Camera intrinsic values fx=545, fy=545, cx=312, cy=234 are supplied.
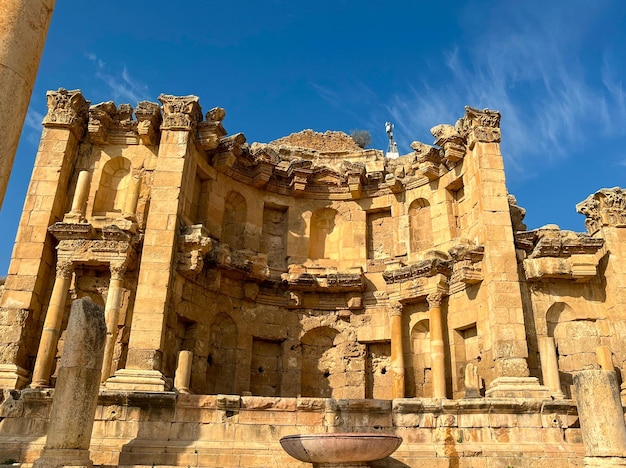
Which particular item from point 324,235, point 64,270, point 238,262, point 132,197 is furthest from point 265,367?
point 64,270

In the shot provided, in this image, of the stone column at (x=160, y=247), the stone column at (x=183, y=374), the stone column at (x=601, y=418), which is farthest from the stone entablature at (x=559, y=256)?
the stone column at (x=160, y=247)

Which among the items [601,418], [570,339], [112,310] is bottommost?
[601,418]

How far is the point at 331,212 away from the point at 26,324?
10614 mm

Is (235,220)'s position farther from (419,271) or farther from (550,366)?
(550,366)

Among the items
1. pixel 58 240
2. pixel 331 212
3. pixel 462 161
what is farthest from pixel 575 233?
pixel 58 240

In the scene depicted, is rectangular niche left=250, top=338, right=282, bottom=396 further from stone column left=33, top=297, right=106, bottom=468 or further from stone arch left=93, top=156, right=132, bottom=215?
stone column left=33, top=297, right=106, bottom=468

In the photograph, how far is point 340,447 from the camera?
8.70 m

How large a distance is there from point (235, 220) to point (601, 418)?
12.5 m

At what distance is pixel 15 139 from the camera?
489 centimetres

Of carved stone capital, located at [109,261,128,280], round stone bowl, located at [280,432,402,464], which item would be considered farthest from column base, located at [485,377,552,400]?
carved stone capital, located at [109,261,128,280]

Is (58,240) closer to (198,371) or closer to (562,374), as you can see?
(198,371)

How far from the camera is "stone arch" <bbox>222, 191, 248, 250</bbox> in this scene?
18.2 m

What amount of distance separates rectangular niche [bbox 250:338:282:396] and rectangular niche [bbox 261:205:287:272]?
2612 mm

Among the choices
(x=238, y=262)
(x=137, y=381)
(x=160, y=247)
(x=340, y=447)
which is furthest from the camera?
(x=238, y=262)
